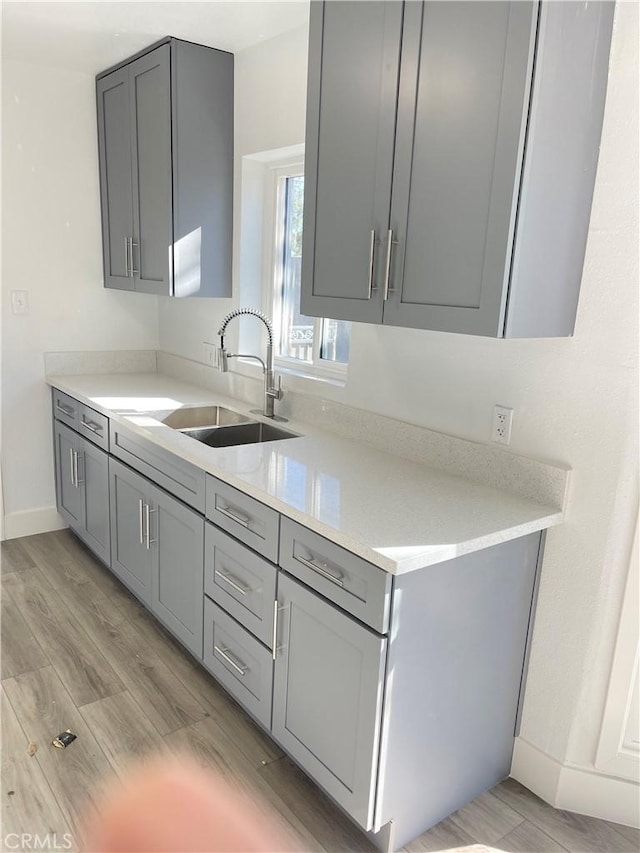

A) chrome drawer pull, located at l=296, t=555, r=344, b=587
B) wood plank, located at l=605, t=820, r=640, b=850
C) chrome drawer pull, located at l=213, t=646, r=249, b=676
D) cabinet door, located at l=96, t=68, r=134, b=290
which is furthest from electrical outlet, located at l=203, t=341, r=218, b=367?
wood plank, located at l=605, t=820, r=640, b=850

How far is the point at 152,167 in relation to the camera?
302cm

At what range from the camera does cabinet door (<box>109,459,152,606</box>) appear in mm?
2678

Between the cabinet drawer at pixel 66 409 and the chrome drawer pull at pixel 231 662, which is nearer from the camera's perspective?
the chrome drawer pull at pixel 231 662

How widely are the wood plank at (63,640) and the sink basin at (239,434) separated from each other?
95 cm

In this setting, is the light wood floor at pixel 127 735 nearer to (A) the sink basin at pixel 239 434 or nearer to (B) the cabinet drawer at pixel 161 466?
(B) the cabinet drawer at pixel 161 466

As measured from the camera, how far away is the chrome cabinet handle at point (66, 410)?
3308 mm

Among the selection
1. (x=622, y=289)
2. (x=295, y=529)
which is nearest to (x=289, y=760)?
(x=295, y=529)

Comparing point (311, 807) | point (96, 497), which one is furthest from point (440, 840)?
point (96, 497)

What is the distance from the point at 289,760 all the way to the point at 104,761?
57cm

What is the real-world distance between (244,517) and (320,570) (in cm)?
39

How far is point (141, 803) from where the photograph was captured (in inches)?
74.3

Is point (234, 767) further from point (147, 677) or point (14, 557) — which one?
point (14, 557)

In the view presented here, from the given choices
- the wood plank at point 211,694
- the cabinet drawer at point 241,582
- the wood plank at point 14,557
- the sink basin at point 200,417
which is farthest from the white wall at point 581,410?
the wood plank at point 14,557

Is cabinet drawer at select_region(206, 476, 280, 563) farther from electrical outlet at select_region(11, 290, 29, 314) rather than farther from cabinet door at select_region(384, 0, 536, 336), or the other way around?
electrical outlet at select_region(11, 290, 29, 314)
